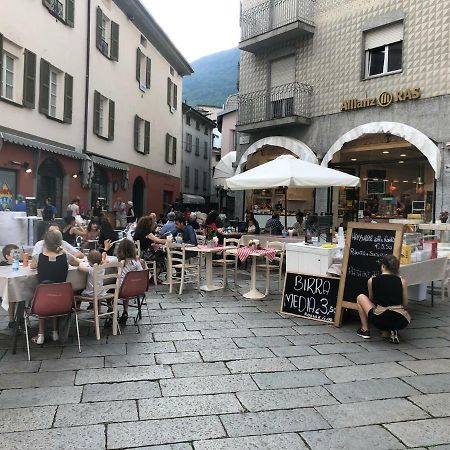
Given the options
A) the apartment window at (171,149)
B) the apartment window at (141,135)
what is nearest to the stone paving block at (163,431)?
the apartment window at (141,135)

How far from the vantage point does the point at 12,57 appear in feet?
44.2

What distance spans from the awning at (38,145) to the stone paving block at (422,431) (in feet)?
37.8

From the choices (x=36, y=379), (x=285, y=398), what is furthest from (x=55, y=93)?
(x=285, y=398)

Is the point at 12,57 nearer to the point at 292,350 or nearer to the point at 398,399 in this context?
the point at 292,350

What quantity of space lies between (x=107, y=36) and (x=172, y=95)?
9.02 metres

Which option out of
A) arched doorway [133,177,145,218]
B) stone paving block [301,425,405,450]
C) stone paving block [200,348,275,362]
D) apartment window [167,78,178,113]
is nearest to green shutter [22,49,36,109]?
arched doorway [133,177,145,218]

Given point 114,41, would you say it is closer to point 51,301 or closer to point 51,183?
point 51,183

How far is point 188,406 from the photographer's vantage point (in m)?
3.63

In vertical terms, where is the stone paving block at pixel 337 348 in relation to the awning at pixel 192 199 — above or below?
below

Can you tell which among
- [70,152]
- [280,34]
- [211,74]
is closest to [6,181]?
[70,152]

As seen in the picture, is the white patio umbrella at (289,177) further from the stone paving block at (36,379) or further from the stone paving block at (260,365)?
the stone paving block at (36,379)

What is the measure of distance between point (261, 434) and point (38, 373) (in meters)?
2.25

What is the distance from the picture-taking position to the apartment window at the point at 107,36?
1831 cm

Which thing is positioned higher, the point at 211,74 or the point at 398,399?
the point at 211,74
